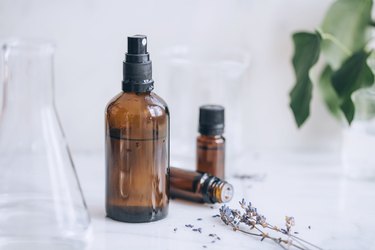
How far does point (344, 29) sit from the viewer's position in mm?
1174

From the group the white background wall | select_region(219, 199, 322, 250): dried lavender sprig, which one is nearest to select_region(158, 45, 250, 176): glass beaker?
the white background wall

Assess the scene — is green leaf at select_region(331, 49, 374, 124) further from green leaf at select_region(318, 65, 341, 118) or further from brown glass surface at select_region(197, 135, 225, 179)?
→ brown glass surface at select_region(197, 135, 225, 179)

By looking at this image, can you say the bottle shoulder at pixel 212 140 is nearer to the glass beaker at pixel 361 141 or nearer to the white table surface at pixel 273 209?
the white table surface at pixel 273 209

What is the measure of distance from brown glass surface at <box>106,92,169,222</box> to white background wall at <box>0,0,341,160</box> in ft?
0.86

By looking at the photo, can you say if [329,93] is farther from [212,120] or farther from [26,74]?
[26,74]

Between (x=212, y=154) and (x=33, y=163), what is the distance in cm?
31

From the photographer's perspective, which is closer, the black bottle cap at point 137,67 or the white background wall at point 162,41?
the black bottle cap at point 137,67

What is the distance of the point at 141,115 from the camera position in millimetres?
894


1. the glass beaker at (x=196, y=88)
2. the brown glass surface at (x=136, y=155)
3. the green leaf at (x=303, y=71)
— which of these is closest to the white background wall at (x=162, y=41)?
the glass beaker at (x=196, y=88)

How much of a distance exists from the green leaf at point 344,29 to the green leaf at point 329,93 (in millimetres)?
26

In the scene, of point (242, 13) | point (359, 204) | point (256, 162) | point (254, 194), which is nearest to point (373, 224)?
point (359, 204)

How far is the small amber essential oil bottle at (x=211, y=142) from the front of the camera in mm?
1026

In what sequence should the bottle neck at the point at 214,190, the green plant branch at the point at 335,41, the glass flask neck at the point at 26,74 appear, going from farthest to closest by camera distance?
the green plant branch at the point at 335,41
the bottle neck at the point at 214,190
the glass flask neck at the point at 26,74

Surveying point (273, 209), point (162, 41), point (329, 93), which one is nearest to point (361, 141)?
point (329, 93)
